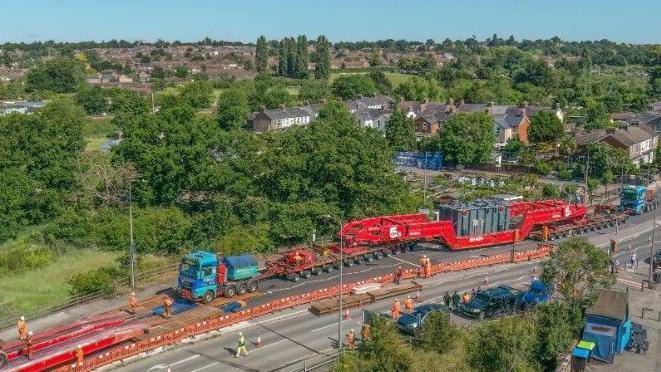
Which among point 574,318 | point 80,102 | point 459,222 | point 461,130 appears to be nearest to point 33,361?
point 574,318

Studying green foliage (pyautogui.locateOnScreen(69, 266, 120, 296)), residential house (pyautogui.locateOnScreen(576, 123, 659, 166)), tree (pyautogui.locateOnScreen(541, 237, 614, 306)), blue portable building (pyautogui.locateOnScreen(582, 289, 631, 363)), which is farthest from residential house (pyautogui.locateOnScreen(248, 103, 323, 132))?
blue portable building (pyautogui.locateOnScreen(582, 289, 631, 363))

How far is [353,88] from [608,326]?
110414 mm

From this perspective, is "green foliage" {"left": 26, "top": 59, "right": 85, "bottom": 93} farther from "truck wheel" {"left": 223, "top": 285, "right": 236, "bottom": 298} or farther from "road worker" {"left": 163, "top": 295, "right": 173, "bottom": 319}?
"road worker" {"left": 163, "top": 295, "right": 173, "bottom": 319}

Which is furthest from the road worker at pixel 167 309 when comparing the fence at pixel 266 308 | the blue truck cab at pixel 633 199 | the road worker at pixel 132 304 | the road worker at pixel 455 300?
the blue truck cab at pixel 633 199

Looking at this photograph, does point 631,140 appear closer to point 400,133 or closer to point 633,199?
point 633,199

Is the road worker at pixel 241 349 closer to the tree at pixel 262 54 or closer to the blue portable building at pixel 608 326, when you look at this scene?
the blue portable building at pixel 608 326

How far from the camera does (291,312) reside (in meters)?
35.6

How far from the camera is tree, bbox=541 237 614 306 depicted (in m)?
32.1

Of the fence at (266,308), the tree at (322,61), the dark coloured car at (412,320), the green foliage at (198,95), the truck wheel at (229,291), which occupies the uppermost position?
the tree at (322,61)

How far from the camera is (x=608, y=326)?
2958 centimetres

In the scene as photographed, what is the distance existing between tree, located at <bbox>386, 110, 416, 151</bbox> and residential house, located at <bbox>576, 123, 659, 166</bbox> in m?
20.8

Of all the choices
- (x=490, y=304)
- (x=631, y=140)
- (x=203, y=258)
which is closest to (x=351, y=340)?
(x=490, y=304)

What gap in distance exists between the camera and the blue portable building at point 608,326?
2906 centimetres

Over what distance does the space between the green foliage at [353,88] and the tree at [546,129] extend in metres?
57.0
